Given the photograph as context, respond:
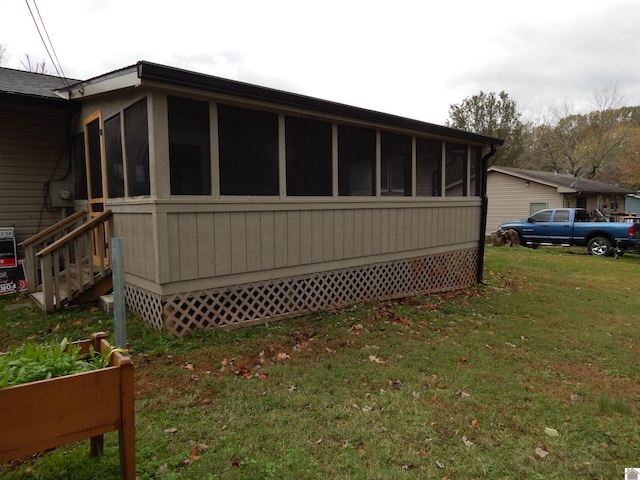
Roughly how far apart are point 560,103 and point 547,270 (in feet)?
112

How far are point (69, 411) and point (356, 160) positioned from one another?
202 inches

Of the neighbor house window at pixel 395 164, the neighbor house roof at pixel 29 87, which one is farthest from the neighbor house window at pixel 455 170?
the neighbor house roof at pixel 29 87

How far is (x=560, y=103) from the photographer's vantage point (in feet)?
120

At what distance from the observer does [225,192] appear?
4.69m

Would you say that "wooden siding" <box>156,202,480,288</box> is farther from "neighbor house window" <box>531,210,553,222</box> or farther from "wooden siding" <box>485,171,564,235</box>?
"wooden siding" <box>485,171,564,235</box>

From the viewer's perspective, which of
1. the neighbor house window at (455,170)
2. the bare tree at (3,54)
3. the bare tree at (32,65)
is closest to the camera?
the neighbor house window at (455,170)

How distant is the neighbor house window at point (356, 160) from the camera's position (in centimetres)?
588

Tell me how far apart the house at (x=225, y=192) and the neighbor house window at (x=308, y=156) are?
2 cm

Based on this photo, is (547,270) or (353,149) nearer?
(353,149)

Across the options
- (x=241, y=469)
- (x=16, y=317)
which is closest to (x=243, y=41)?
(x=16, y=317)

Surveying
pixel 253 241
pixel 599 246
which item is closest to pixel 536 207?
pixel 599 246

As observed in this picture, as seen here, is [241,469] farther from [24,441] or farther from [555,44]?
[555,44]

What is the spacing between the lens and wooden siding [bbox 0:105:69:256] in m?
6.25

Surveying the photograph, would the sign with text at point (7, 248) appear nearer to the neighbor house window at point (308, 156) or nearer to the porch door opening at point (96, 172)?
the porch door opening at point (96, 172)
